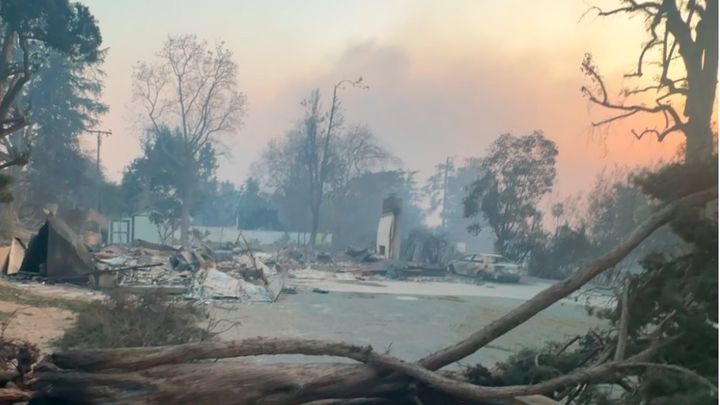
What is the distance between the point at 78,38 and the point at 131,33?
1.32 feet

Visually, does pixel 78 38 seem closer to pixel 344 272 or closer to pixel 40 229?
pixel 40 229

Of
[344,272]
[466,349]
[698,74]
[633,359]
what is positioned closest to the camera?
[633,359]

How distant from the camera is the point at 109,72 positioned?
3.24m

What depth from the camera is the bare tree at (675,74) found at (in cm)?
302

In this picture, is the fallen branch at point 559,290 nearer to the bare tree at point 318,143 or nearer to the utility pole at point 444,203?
the utility pole at point 444,203

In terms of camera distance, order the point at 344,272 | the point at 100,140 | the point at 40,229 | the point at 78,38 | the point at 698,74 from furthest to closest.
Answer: the point at 344,272 → the point at 40,229 → the point at 100,140 → the point at 78,38 → the point at 698,74

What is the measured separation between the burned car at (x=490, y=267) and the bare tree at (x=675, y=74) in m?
1.00

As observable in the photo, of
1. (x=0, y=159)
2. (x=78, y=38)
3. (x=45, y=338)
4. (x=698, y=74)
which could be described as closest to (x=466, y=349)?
(x=698, y=74)

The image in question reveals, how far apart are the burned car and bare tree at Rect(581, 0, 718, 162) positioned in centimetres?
100

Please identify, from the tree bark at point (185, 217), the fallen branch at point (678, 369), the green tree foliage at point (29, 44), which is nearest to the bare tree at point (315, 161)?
the tree bark at point (185, 217)

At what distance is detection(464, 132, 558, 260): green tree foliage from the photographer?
136 inches

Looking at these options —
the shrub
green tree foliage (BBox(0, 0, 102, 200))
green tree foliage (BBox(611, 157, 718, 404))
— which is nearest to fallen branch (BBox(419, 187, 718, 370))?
green tree foliage (BBox(611, 157, 718, 404))

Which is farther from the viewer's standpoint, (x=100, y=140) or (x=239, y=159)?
(x=100, y=140)

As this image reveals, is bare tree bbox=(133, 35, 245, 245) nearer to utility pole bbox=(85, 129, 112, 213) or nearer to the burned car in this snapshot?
utility pole bbox=(85, 129, 112, 213)
